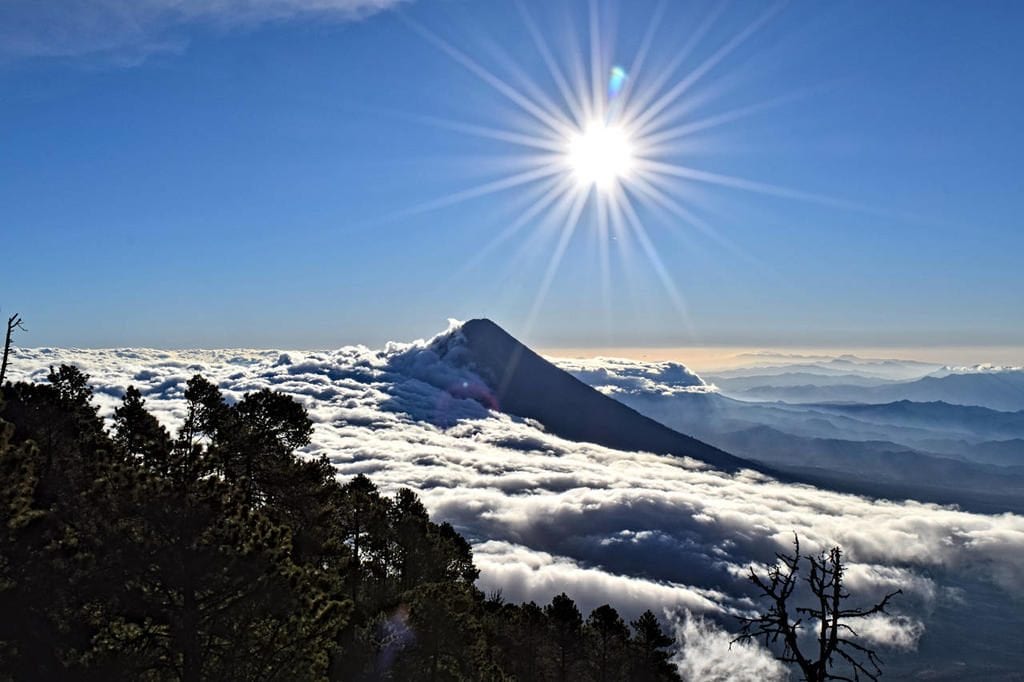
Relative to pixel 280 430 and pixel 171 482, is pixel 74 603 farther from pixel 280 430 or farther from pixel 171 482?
pixel 280 430

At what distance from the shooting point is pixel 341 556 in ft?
121

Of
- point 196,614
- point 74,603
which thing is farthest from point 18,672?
point 196,614

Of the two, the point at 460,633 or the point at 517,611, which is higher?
the point at 460,633

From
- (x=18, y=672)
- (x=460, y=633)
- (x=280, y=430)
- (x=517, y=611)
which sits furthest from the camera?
(x=517, y=611)

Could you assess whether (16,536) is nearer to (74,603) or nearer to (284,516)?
(74,603)

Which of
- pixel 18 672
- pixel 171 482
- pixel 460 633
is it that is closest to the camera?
pixel 18 672

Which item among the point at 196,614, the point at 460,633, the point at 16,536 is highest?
the point at 16,536

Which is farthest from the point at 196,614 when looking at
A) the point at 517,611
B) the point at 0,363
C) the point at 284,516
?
the point at 517,611

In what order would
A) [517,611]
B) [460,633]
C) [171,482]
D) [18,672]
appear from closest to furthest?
1. [18,672]
2. [171,482]
3. [460,633]
4. [517,611]

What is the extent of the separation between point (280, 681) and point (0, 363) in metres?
24.7

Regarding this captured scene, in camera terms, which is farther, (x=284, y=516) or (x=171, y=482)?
(x=284, y=516)

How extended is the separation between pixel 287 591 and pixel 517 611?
147 feet

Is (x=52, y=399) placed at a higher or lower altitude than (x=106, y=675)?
higher

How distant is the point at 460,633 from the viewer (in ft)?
105
